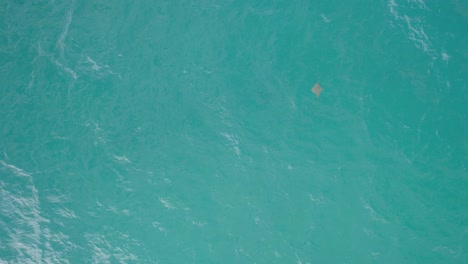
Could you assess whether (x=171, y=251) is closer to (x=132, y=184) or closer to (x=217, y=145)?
Answer: (x=132, y=184)

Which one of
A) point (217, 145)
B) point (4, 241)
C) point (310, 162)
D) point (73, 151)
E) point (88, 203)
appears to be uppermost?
point (310, 162)

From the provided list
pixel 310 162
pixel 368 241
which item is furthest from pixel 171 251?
pixel 368 241

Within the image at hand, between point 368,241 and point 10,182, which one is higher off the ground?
point 368,241

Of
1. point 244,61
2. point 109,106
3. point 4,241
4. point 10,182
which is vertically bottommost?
point 4,241

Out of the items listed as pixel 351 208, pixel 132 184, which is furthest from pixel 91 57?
pixel 351 208

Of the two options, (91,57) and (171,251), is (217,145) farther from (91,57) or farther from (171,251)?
(91,57)

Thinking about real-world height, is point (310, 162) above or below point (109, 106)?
above
